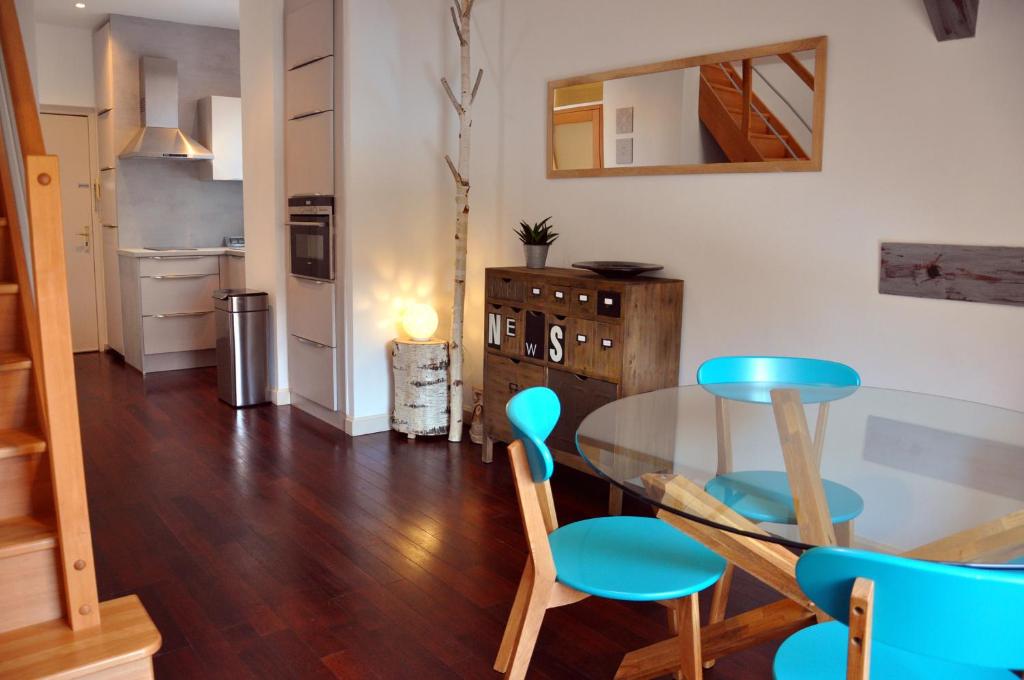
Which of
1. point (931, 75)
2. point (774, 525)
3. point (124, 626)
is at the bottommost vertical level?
point (124, 626)

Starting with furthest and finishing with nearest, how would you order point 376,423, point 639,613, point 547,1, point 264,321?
point 264,321
point 376,423
point 547,1
point 639,613

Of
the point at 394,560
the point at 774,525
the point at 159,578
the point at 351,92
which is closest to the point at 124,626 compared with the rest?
the point at 159,578

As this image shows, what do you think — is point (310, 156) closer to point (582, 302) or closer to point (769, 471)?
point (582, 302)

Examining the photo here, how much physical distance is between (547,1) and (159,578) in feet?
10.8

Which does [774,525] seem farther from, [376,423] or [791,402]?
[376,423]

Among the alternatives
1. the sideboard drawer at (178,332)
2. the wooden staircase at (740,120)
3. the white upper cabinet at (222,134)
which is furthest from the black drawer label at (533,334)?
the white upper cabinet at (222,134)

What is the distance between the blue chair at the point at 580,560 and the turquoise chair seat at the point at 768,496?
8.8 inches

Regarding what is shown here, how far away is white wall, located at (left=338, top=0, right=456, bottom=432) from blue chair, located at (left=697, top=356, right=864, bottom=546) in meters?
2.48

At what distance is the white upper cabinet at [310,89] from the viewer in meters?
4.88

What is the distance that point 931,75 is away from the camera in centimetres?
293

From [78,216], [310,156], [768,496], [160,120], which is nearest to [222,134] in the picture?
[160,120]

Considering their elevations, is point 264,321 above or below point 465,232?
below

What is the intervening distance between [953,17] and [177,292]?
5745 millimetres

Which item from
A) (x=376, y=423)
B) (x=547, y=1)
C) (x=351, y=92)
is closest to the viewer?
(x=547, y=1)
